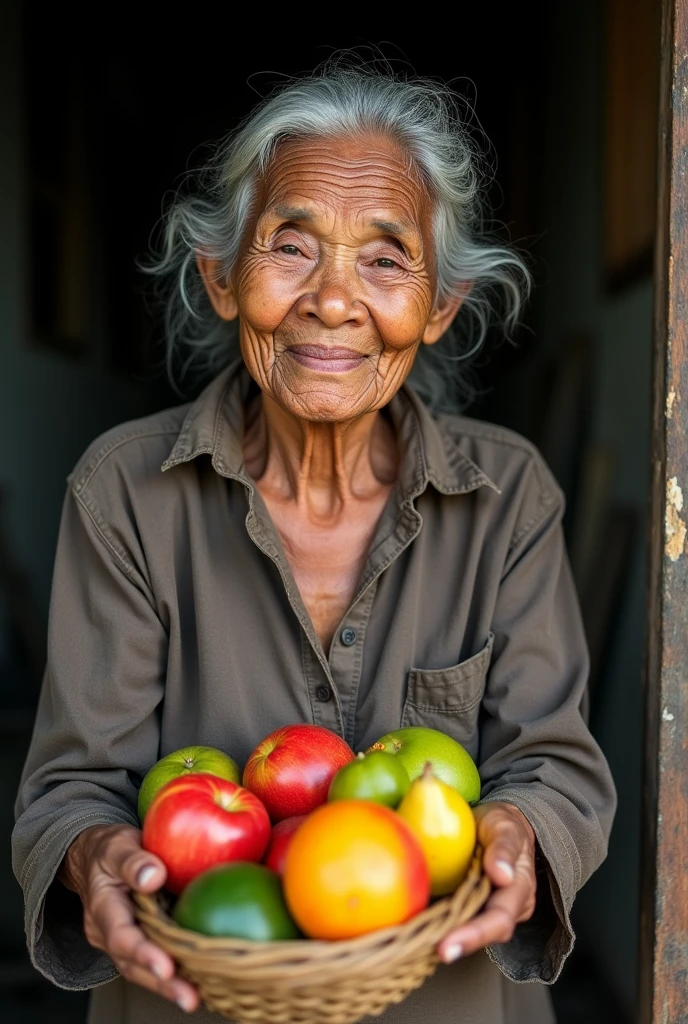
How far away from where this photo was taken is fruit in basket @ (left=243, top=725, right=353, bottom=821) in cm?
166

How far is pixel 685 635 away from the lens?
1.96 meters

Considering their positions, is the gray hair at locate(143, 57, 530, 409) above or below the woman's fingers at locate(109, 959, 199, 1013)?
above

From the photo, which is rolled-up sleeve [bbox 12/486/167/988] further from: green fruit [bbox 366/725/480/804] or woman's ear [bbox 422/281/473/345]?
woman's ear [bbox 422/281/473/345]

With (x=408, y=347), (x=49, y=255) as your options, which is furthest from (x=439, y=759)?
(x=49, y=255)

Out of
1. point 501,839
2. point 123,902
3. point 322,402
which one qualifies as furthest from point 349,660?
point 123,902

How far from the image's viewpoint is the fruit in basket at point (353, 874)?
132 cm

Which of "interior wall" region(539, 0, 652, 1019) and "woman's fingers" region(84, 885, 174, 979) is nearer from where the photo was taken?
"woman's fingers" region(84, 885, 174, 979)

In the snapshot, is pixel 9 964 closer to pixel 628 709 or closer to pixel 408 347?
pixel 628 709

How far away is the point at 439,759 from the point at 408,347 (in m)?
0.83

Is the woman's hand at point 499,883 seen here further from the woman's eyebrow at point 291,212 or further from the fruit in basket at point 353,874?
the woman's eyebrow at point 291,212

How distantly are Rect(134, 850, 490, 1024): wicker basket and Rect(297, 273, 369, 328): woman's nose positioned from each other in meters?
1.05

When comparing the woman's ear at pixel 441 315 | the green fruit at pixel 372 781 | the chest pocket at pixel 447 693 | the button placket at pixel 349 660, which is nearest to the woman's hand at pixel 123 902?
the green fruit at pixel 372 781

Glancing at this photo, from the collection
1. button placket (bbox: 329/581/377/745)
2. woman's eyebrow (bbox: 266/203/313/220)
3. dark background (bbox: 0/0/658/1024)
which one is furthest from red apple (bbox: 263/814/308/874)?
dark background (bbox: 0/0/658/1024)

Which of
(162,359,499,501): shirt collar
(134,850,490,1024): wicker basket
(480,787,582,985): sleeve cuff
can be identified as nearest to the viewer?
(134,850,490,1024): wicker basket
